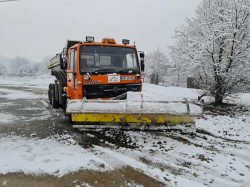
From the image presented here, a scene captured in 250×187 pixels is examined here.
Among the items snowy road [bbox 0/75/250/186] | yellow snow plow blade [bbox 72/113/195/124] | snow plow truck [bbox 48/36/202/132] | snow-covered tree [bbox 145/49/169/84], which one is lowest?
snowy road [bbox 0/75/250/186]

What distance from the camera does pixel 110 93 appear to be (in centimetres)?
738

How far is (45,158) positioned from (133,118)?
236 cm

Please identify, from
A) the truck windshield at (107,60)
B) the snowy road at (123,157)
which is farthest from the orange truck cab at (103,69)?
the snowy road at (123,157)

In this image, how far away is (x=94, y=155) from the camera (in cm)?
512

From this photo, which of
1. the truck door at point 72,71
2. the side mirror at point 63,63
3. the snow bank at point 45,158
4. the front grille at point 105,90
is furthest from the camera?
the side mirror at point 63,63

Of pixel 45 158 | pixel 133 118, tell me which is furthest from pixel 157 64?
pixel 45 158

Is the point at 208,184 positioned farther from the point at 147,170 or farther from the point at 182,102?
the point at 182,102

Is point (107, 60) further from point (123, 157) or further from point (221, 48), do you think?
point (221, 48)

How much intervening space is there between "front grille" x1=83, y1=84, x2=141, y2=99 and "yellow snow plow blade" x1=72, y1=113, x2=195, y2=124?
1018 millimetres

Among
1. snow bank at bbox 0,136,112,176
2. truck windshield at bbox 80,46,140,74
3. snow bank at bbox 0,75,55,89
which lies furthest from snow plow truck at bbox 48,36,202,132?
snow bank at bbox 0,75,55,89

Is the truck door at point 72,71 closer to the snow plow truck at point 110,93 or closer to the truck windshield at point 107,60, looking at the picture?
the snow plow truck at point 110,93

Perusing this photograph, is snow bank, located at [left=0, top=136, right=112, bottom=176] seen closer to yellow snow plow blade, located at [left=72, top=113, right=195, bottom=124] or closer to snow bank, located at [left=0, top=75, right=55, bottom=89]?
yellow snow plow blade, located at [left=72, top=113, right=195, bottom=124]

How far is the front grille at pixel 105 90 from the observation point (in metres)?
7.16

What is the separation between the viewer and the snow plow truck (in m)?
6.19
